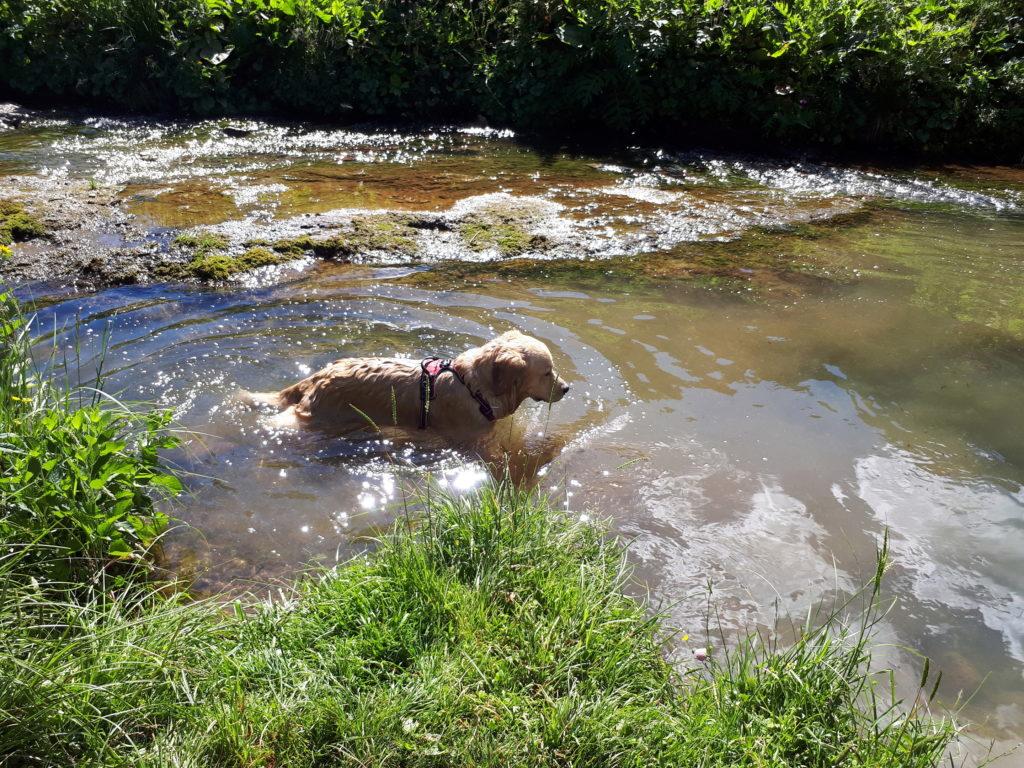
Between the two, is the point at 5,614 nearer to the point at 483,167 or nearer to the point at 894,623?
the point at 894,623

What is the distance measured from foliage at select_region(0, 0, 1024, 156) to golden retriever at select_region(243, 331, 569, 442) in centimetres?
822

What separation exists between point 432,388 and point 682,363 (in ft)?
7.33

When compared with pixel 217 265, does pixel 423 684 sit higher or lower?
lower

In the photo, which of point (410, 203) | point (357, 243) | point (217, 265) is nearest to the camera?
point (217, 265)

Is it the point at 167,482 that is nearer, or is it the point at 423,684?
the point at 423,684

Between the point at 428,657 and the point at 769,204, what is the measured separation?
8376 mm

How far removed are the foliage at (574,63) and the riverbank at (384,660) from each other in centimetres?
1010

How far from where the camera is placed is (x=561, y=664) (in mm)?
3051

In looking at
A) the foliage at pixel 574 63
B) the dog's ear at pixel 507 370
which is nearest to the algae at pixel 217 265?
the dog's ear at pixel 507 370

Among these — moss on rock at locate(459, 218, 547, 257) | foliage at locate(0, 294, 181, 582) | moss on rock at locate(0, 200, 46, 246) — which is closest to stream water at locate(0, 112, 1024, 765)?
moss on rock at locate(459, 218, 547, 257)

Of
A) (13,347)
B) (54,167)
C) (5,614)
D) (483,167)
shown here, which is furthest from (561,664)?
(54,167)

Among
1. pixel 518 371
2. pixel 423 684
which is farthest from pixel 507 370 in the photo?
pixel 423 684

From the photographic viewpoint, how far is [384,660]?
9.98ft

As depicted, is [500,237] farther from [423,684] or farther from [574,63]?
[423,684]
